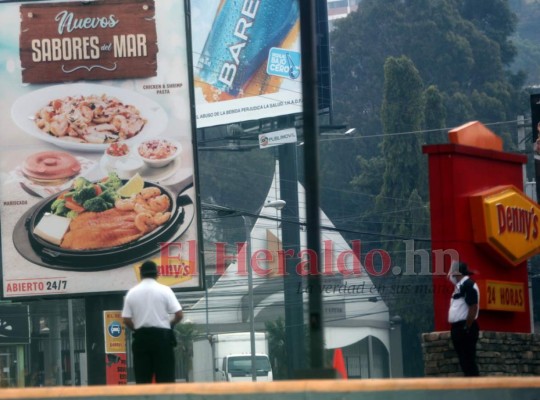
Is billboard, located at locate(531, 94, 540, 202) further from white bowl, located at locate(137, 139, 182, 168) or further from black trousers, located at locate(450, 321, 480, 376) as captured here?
black trousers, located at locate(450, 321, 480, 376)

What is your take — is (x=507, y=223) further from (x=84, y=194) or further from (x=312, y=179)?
(x=84, y=194)

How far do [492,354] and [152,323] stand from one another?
19.4ft

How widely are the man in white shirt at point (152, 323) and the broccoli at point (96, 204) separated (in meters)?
11.6

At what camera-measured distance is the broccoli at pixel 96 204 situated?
2358 cm

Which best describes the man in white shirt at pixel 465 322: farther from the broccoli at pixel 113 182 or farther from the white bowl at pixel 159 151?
the broccoli at pixel 113 182

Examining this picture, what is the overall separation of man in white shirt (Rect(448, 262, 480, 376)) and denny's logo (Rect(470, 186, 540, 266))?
208 cm

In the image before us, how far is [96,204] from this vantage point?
2358 cm

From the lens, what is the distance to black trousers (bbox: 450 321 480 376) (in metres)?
14.4

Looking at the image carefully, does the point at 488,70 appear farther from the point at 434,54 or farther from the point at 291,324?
the point at 291,324

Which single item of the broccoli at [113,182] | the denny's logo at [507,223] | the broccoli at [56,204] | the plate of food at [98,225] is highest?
the broccoli at [113,182]

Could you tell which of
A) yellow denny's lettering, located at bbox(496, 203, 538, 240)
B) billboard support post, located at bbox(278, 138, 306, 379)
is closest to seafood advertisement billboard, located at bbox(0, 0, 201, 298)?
yellow denny's lettering, located at bbox(496, 203, 538, 240)

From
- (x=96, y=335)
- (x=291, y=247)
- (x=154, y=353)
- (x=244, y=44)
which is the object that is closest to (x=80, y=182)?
(x=96, y=335)

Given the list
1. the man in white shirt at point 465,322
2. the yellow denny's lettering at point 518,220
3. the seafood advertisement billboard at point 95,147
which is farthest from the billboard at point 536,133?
the man in white shirt at point 465,322

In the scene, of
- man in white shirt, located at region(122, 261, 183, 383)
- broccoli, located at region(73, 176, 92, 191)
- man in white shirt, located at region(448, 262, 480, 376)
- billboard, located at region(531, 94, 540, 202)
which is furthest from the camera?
broccoli, located at region(73, 176, 92, 191)
